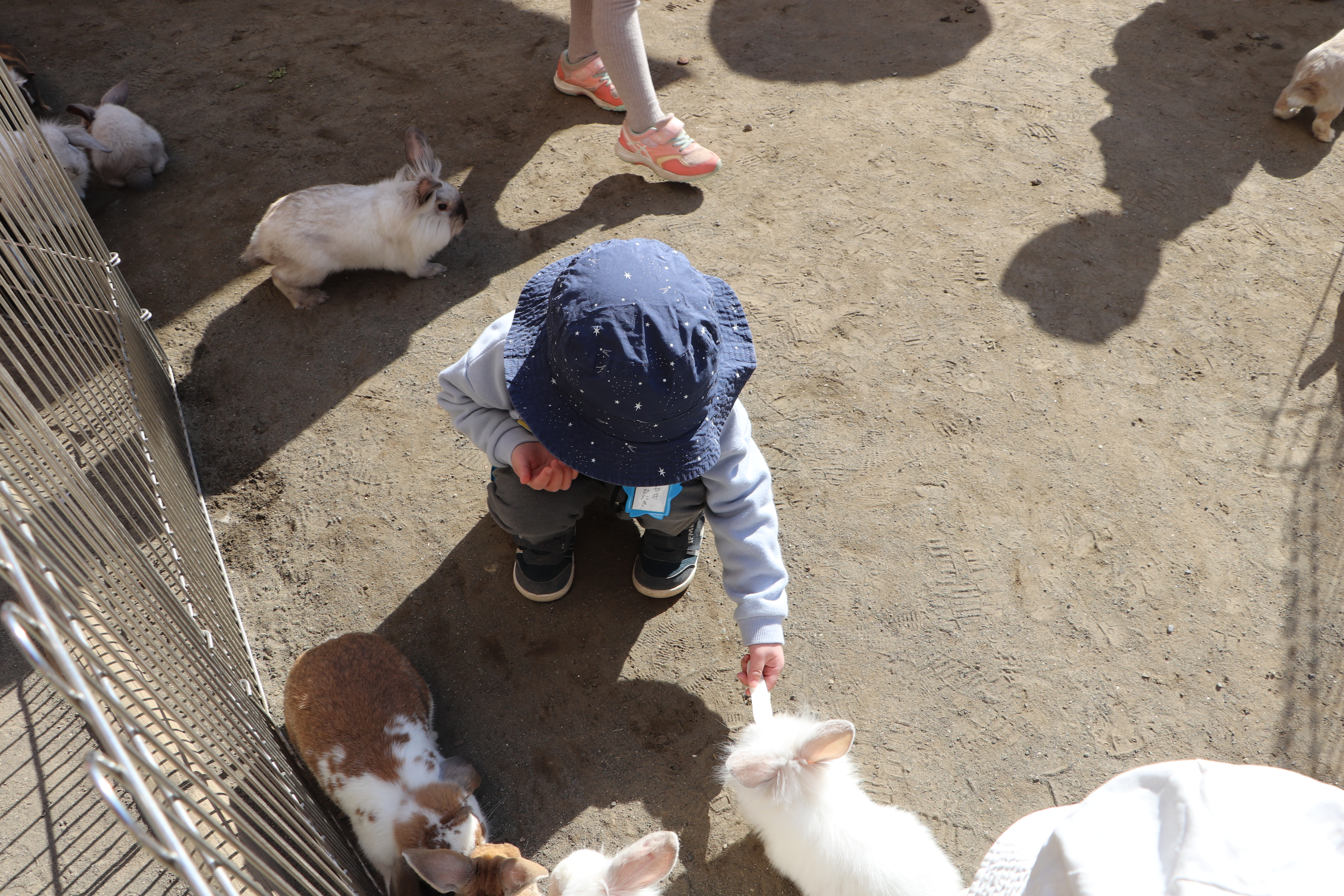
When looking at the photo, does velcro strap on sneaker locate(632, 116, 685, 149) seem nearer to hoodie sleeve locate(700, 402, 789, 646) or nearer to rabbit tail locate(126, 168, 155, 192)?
hoodie sleeve locate(700, 402, 789, 646)

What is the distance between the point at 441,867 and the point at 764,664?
0.84 metres

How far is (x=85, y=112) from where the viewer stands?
3303 millimetres

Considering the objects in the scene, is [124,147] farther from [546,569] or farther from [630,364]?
[630,364]

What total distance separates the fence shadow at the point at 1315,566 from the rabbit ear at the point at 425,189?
300 centimetres

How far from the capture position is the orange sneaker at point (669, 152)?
3154mm

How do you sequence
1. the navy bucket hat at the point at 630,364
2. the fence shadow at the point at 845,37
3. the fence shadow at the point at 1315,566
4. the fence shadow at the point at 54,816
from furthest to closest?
the fence shadow at the point at 845,37
the fence shadow at the point at 1315,566
the fence shadow at the point at 54,816
the navy bucket hat at the point at 630,364

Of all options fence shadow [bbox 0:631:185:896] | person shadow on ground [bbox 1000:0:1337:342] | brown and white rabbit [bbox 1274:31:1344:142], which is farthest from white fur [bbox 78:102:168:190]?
brown and white rabbit [bbox 1274:31:1344:142]

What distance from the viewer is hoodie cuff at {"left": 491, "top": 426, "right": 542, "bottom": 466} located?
1883mm

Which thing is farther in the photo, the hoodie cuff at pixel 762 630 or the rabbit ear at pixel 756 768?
the hoodie cuff at pixel 762 630

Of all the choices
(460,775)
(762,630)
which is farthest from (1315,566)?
(460,775)

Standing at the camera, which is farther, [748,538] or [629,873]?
[748,538]

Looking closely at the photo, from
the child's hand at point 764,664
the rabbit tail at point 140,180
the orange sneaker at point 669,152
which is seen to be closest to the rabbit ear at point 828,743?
the child's hand at point 764,664

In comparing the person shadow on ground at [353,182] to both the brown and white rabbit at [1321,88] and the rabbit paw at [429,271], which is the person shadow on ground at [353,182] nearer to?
the rabbit paw at [429,271]

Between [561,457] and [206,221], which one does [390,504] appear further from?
[206,221]
